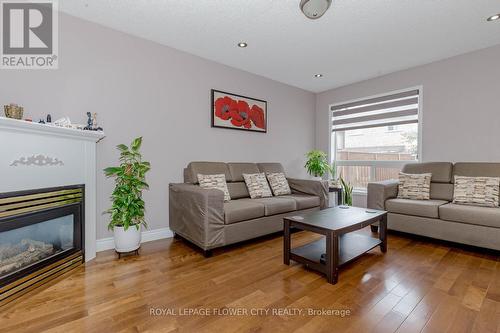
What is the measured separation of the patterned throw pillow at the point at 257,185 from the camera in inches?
131

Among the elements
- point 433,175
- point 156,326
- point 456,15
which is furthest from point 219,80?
point 433,175

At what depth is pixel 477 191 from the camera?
2.78 m

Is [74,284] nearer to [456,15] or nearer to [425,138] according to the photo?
[456,15]

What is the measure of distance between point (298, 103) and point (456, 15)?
2.59 metres

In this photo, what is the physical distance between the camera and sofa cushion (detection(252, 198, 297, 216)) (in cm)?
287

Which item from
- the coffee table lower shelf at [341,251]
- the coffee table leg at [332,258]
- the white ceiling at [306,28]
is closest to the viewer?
the coffee table leg at [332,258]

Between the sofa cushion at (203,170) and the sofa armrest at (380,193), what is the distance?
1.99 meters

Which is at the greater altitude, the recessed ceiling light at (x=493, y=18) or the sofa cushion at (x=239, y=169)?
the recessed ceiling light at (x=493, y=18)

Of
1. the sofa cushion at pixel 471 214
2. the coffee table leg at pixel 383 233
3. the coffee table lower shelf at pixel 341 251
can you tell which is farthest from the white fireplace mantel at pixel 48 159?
the sofa cushion at pixel 471 214

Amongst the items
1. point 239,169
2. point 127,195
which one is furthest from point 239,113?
point 127,195

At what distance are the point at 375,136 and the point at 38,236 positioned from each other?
15.5 feet

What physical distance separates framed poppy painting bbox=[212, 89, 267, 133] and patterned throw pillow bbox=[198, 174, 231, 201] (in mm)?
849

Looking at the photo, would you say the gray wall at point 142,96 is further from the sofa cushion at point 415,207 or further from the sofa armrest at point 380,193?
the sofa cushion at point 415,207

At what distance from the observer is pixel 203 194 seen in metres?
2.39
